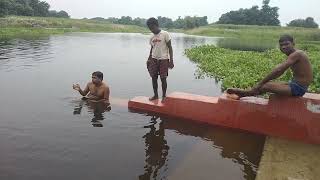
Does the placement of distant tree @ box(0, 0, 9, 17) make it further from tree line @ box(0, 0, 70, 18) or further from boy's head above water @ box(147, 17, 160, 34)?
boy's head above water @ box(147, 17, 160, 34)

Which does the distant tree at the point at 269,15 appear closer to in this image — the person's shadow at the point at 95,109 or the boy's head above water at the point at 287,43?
the person's shadow at the point at 95,109

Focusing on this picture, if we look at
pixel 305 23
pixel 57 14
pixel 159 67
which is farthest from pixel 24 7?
pixel 159 67

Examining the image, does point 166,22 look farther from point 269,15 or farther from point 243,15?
point 269,15

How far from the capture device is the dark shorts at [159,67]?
8016 mm

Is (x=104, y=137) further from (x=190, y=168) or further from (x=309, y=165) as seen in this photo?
(x=309, y=165)

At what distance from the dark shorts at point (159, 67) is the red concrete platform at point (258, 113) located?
58cm

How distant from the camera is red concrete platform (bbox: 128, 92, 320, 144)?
6227 millimetres

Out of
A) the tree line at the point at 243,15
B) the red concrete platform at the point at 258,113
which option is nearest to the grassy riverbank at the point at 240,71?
the red concrete platform at the point at 258,113

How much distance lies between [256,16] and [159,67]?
358 feet

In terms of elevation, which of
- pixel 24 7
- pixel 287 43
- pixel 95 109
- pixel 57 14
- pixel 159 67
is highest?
pixel 57 14

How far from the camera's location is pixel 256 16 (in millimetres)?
110625

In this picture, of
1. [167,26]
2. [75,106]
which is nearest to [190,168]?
[75,106]

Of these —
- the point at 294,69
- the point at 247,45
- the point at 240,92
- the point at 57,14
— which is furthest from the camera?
the point at 57,14

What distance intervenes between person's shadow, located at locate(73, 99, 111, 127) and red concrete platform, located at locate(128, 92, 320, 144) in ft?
4.06
